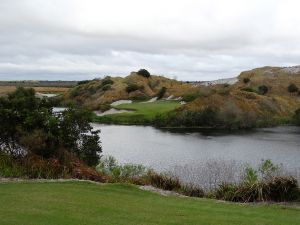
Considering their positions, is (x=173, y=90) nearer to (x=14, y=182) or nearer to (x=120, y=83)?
(x=120, y=83)

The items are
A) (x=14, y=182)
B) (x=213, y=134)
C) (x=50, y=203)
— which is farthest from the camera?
(x=213, y=134)

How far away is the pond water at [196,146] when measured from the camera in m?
47.9

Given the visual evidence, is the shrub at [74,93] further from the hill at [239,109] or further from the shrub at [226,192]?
the shrub at [226,192]

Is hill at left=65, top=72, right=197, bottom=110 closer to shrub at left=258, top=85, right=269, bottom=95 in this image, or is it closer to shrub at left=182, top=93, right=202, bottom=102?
shrub at left=182, top=93, right=202, bottom=102

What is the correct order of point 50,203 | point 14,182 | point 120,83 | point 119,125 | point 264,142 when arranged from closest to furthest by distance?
point 50,203 → point 14,182 → point 264,142 → point 119,125 → point 120,83

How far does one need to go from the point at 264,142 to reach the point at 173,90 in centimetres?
6711

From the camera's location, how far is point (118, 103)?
123 m

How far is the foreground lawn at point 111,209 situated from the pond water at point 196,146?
82.6 feet

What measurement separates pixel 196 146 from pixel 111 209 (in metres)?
47.1

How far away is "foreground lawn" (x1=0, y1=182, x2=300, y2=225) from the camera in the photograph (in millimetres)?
11844

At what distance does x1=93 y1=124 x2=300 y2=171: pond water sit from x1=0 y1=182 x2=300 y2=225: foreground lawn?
82.6ft

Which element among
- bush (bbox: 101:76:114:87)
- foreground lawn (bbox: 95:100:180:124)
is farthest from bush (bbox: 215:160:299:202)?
bush (bbox: 101:76:114:87)

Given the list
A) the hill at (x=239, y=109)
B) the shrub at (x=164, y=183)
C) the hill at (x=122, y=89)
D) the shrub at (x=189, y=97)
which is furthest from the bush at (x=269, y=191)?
the hill at (x=122, y=89)

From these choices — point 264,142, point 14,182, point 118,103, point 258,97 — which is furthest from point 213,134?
point 14,182
